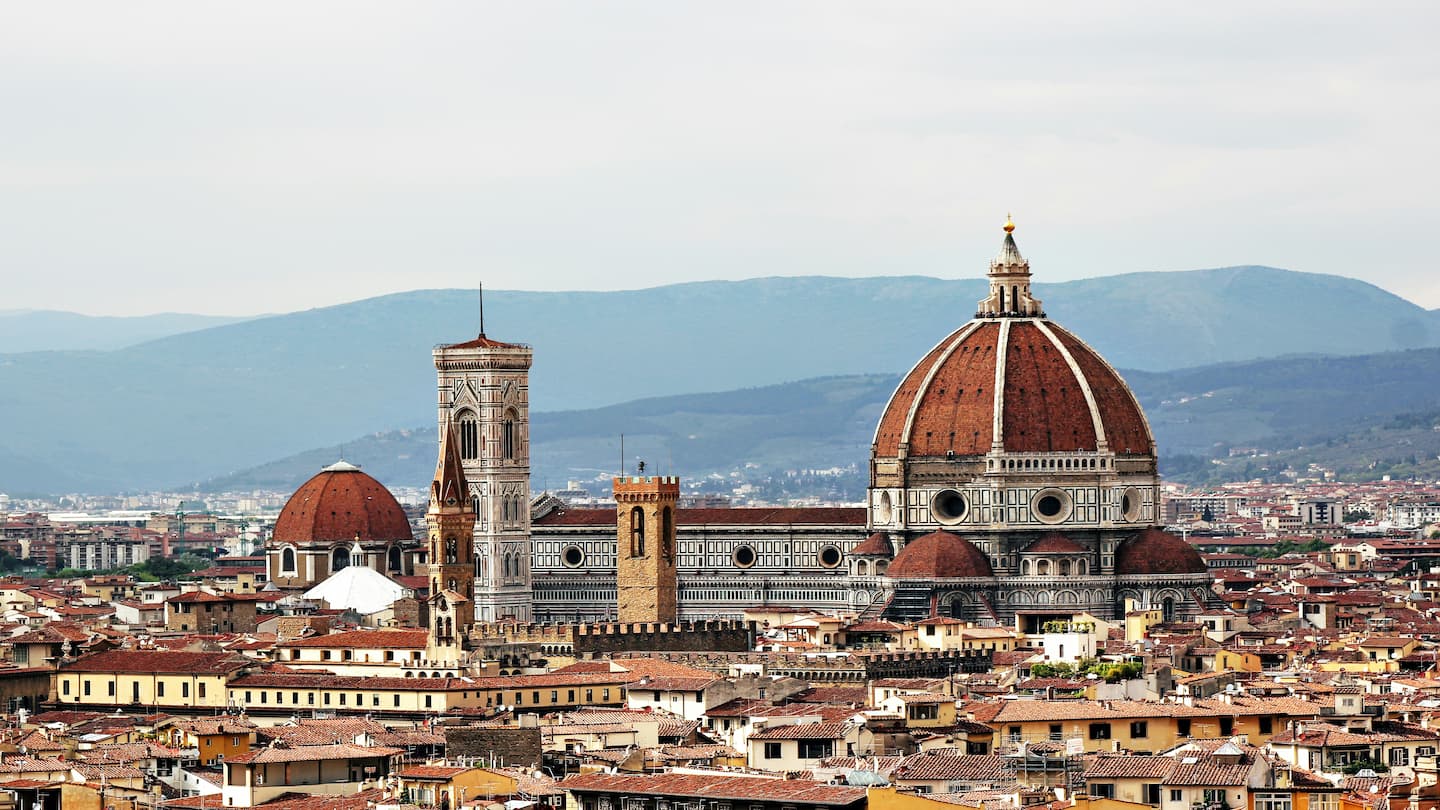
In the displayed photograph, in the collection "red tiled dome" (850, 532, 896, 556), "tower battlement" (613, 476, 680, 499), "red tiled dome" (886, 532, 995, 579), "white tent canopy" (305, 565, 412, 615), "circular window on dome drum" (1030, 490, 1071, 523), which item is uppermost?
"tower battlement" (613, 476, 680, 499)

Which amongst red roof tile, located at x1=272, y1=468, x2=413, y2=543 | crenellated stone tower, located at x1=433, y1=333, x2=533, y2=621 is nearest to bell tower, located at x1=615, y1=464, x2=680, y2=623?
crenellated stone tower, located at x1=433, y1=333, x2=533, y2=621

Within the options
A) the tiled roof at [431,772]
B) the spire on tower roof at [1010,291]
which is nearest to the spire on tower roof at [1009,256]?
the spire on tower roof at [1010,291]

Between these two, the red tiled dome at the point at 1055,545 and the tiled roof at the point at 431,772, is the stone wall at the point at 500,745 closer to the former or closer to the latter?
the tiled roof at the point at 431,772

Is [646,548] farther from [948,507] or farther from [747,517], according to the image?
[948,507]

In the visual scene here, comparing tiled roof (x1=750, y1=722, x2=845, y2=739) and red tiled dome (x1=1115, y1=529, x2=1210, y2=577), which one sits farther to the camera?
red tiled dome (x1=1115, y1=529, x2=1210, y2=577)

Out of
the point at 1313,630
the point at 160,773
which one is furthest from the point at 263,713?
the point at 1313,630

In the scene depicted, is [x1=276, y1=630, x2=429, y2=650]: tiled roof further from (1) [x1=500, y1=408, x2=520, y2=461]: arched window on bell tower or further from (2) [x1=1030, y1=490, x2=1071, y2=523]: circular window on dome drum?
(1) [x1=500, y1=408, x2=520, y2=461]: arched window on bell tower

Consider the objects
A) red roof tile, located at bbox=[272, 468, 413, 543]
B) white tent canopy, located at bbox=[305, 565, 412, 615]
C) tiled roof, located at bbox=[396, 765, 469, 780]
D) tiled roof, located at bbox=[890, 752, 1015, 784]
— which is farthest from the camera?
red roof tile, located at bbox=[272, 468, 413, 543]
